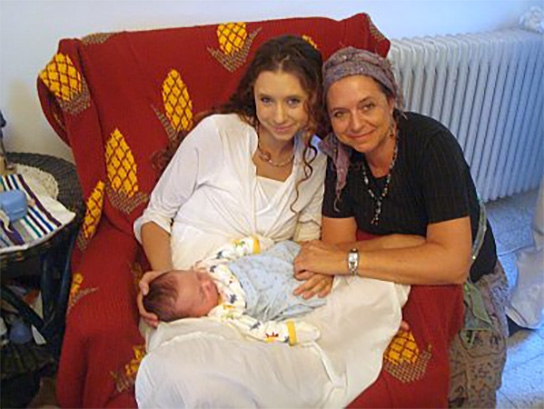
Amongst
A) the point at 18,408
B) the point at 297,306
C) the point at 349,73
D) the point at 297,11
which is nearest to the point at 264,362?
the point at 297,306

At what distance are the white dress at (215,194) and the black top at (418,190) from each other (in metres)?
0.15

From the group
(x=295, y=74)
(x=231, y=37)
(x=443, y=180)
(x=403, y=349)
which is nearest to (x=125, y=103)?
(x=231, y=37)

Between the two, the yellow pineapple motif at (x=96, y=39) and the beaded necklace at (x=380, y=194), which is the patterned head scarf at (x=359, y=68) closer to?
the beaded necklace at (x=380, y=194)

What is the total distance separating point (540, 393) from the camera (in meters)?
1.90

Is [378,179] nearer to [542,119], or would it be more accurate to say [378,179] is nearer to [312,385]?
[312,385]

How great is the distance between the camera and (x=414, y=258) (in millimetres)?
1427

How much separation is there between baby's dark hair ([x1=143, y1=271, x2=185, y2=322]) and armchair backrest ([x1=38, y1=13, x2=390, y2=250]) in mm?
306

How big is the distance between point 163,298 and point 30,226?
394 mm

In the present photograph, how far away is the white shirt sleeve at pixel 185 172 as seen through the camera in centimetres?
160

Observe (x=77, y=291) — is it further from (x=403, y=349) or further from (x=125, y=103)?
(x=403, y=349)

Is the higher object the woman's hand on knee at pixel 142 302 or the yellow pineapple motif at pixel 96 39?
the yellow pineapple motif at pixel 96 39

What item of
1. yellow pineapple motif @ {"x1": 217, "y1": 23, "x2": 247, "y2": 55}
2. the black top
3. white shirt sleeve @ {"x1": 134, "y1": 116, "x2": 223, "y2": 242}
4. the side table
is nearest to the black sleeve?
the black top

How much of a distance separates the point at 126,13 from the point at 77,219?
0.74 metres

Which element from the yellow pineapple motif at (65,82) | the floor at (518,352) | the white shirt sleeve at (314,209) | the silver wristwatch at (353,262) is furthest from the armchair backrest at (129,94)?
the floor at (518,352)
